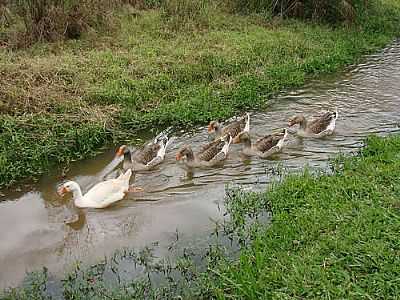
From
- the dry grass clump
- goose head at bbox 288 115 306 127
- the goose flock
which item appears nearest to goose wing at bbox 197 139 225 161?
the goose flock

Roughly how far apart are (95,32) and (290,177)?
28.8 feet

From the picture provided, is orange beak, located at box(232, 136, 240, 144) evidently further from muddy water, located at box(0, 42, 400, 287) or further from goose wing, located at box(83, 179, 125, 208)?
goose wing, located at box(83, 179, 125, 208)

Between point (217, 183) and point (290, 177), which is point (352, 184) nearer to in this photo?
point (290, 177)

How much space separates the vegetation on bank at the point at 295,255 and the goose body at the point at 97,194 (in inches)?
57.3

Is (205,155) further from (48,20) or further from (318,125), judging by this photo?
(48,20)

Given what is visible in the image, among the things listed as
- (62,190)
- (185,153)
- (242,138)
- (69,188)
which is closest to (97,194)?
(69,188)

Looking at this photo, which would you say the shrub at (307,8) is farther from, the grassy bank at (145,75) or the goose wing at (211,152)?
the goose wing at (211,152)

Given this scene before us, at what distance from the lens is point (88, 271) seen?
641 cm

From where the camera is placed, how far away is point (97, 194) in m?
7.99

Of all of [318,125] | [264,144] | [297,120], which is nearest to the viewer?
[264,144]

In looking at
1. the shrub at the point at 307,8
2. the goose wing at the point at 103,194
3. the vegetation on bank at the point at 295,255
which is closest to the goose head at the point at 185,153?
the goose wing at the point at 103,194

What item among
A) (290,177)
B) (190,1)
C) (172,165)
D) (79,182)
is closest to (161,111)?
(172,165)

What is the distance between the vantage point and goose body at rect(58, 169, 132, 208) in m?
8.00

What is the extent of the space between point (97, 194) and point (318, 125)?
454 centimetres
